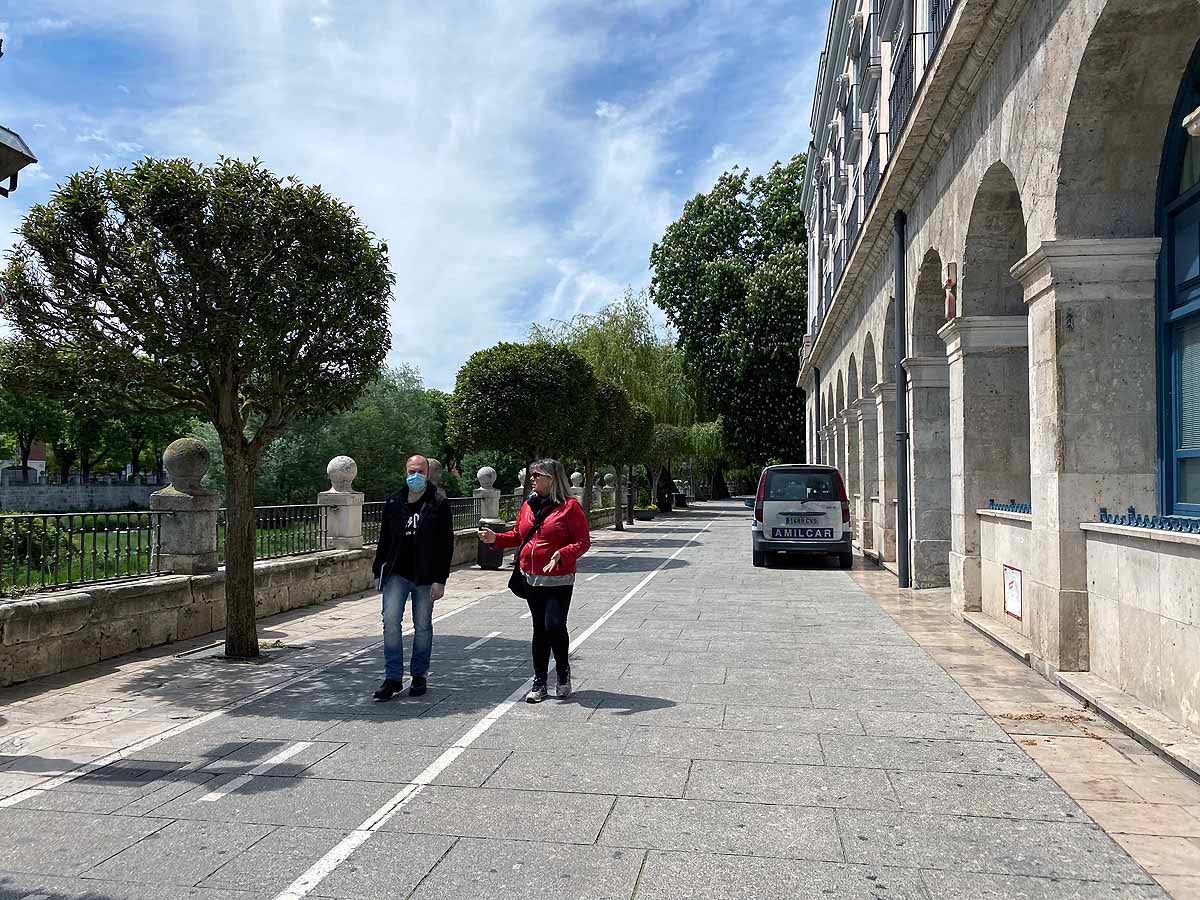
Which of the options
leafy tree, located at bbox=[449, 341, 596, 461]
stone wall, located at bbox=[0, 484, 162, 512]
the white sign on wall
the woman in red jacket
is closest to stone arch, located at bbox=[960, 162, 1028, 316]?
the white sign on wall

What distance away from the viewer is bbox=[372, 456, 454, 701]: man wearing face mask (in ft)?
23.6

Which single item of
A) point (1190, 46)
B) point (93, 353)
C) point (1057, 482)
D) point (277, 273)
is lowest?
point (1057, 482)

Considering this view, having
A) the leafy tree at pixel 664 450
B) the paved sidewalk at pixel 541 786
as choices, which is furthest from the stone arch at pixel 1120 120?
the leafy tree at pixel 664 450

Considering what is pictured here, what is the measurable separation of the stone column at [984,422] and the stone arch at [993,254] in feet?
0.71

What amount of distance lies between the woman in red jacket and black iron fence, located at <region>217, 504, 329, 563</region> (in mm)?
5852

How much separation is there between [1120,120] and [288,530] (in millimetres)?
Answer: 10507

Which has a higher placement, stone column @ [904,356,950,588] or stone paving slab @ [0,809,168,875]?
stone column @ [904,356,950,588]

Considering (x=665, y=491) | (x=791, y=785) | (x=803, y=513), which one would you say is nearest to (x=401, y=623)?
(x=791, y=785)

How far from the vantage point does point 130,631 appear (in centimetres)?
912

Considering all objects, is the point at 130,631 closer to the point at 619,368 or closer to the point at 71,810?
the point at 71,810

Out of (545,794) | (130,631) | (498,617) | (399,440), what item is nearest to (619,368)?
(399,440)

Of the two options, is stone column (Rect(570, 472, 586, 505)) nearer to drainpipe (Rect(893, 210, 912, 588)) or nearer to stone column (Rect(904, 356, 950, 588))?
drainpipe (Rect(893, 210, 912, 588))

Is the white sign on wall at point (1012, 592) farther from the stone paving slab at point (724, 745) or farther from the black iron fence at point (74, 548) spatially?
the black iron fence at point (74, 548)

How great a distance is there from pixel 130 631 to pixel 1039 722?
25.9ft
